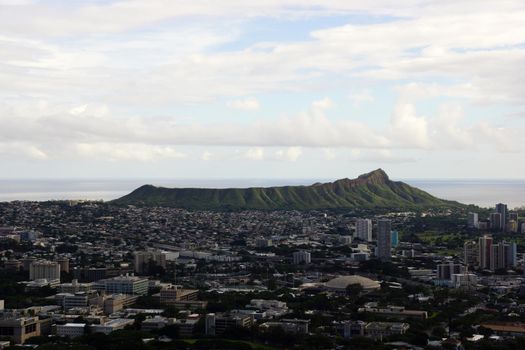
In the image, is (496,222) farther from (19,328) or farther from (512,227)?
(19,328)

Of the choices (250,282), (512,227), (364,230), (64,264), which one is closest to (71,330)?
(250,282)

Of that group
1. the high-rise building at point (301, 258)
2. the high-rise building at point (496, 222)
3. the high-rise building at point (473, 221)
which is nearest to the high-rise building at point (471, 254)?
A: the high-rise building at point (301, 258)

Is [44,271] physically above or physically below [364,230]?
below

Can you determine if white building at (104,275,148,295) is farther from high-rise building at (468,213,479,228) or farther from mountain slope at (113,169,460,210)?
mountain slope at (113,169,460,210)

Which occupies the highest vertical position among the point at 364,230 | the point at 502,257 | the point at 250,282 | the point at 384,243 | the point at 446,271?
the point at 364,230

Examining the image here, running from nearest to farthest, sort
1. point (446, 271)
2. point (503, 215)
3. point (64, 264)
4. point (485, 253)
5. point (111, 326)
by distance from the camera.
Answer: point (111, 326)
point (446, 271)
point (64, 264)
point (485, 253)
point (503, 215)

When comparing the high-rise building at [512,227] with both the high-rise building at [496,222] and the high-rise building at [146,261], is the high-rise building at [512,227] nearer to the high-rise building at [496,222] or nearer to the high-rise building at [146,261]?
the high-rise building at [496,222]

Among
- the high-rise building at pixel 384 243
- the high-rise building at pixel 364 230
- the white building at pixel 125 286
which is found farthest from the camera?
the high-rise building at pixel 364 230
